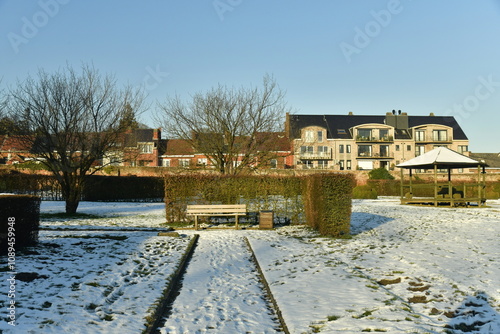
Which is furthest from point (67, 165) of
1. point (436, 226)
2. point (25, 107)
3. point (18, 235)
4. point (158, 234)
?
point (436, 226)

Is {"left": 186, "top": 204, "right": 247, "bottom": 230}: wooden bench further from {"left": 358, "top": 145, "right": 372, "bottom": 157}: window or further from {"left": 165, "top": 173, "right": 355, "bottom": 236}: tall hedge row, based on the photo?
{"left": 358, "top": 145, "right": 372, "bottom": 157}: window

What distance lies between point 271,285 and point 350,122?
62.0 meters

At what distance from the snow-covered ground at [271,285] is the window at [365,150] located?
52.4 metres

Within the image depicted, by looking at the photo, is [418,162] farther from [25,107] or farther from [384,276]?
[25,107]

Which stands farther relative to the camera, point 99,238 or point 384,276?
point 99,238

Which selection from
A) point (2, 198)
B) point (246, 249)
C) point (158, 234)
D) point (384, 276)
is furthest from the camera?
point (158, 234)

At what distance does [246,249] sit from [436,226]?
720cm

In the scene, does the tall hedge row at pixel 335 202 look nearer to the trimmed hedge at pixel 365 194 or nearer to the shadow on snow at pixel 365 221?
the shadow on snow at pixel 365 221

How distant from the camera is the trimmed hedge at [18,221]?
8.70 metres

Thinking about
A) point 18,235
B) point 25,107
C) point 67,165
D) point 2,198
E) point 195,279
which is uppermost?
point 25,107

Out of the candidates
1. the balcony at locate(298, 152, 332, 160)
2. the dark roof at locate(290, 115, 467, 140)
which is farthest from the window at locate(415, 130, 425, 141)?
the balcony at locate(298, 152, 332, 160)

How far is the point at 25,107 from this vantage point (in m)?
19.4

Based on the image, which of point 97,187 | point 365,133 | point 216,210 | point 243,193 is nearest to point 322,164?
point 365,133

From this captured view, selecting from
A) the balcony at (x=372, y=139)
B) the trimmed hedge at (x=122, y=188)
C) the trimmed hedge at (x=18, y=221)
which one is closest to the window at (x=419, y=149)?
the balcony at (x=372, y=139)
